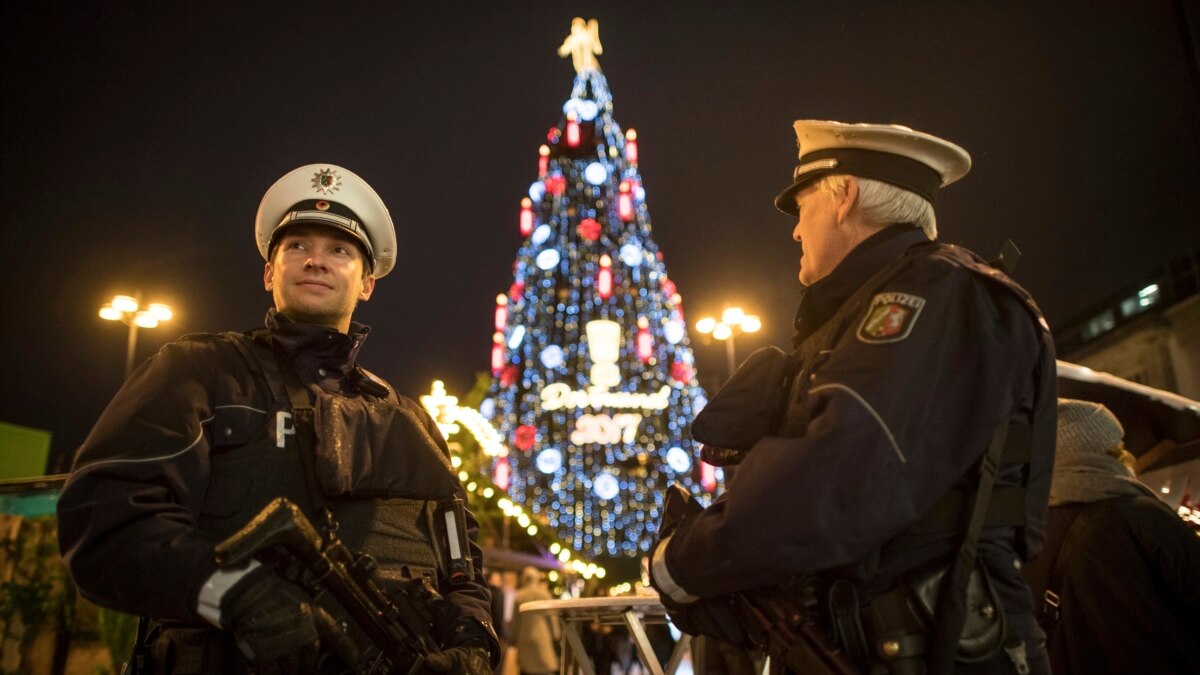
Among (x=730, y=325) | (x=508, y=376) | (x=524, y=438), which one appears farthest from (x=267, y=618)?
(x=508, y=376)

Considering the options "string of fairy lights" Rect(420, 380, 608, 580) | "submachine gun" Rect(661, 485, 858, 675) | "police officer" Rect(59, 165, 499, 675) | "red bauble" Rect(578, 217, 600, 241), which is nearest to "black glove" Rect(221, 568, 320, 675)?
"police officer" Rect(59, 165, 499, 675)

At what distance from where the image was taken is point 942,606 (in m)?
2.01

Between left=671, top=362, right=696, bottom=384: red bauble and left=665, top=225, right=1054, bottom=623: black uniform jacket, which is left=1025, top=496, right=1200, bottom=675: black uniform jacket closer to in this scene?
left=665, top=225, right=1054, bottom=623: black uniform jacket

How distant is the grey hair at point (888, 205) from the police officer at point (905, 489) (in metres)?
0.27

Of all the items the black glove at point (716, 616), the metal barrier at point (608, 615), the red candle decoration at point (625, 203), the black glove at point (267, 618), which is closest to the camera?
the black glove at point (267, 618)

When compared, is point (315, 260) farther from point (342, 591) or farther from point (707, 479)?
point (707, 479)

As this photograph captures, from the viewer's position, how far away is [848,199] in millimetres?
2713

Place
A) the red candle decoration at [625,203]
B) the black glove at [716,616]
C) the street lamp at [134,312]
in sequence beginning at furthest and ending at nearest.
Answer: the red candle decoration at [625,203], the street lamp at [134,312], the black glove at [716,616]

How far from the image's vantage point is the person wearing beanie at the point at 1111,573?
3207 mm

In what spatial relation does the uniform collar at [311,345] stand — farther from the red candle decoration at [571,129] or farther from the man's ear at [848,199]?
the red candle decoration at [571,129]

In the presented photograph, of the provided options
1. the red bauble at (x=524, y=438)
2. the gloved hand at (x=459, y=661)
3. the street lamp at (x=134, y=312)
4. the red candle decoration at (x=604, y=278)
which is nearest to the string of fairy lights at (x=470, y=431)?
the street lamp at (x=134, y=312)

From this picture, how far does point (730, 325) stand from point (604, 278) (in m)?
32.8

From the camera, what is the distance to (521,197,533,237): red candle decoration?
49.2 metres

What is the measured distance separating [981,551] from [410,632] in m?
1.77
